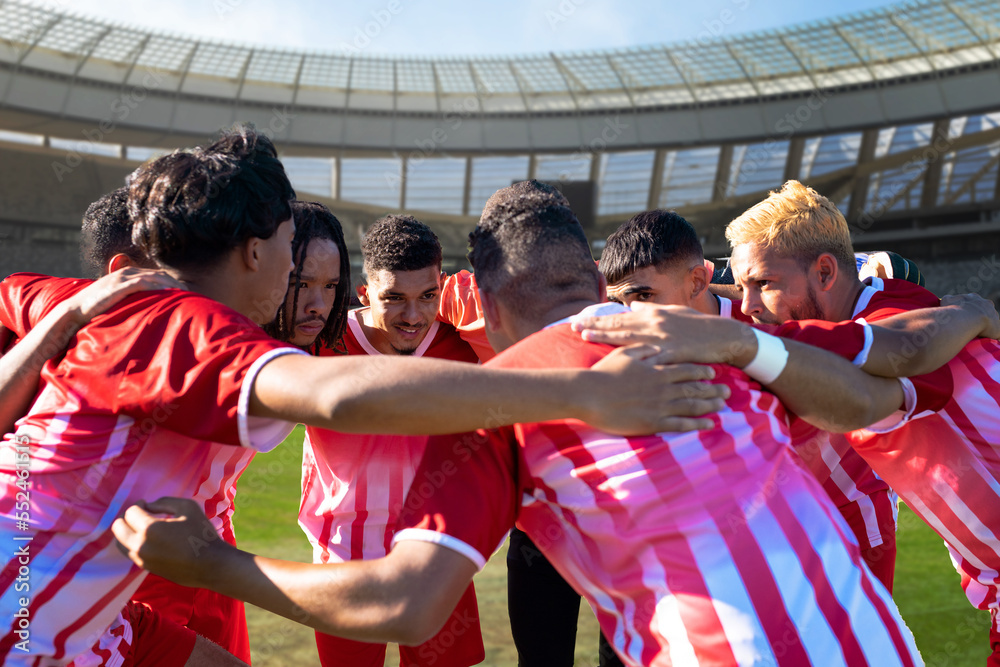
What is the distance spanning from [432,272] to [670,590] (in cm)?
221

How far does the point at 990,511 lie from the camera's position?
2410mm

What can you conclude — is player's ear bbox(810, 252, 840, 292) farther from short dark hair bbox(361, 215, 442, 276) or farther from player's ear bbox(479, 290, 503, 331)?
short dark hair bbox(361, 215, 442, 276)

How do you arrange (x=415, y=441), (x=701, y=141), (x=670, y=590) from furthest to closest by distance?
(x=701, y=141) → (x=415, y=441) → (x=670, y=590)

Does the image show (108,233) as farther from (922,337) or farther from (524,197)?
(922,337)

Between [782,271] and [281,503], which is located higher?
[782,271]

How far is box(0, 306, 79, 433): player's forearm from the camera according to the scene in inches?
69.5

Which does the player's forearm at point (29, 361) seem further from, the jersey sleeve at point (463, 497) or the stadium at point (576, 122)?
the stadium at point (576, 122)

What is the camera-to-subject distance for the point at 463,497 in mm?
1491

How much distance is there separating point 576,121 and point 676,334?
27441mm

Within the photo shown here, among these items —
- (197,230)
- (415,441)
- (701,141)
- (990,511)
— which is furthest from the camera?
(701,141)

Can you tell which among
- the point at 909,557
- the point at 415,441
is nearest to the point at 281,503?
the point at 415,441

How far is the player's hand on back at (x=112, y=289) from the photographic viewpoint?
172 cm

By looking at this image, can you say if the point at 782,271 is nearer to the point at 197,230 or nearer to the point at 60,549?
the point at 197,230

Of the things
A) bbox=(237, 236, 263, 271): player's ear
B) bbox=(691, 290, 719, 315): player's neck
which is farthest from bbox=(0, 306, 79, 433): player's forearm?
bbox=(691, 290, 719, 315): player's neck
